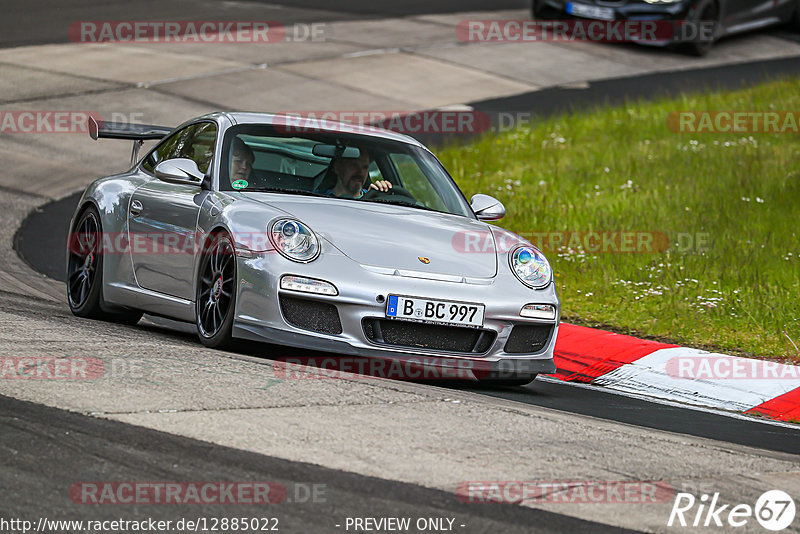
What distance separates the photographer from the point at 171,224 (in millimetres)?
7395

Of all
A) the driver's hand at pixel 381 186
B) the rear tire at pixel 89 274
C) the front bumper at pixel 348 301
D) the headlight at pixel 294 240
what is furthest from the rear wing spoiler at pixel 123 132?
the front bumper at pixel 348 301

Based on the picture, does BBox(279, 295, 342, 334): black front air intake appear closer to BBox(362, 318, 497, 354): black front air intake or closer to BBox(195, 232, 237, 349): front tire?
BBox(362, 318, 497, 354): black front air intake

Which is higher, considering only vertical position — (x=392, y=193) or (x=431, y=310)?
(x=392, y=193)

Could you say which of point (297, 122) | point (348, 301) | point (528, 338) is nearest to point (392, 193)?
point (297, 122)

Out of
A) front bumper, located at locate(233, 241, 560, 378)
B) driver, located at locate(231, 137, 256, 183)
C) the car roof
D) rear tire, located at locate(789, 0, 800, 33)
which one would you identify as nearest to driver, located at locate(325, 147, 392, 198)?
the car roof

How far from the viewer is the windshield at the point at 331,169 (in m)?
7.39

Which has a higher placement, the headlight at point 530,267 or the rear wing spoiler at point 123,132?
the rear wing spoiler at point 123,132

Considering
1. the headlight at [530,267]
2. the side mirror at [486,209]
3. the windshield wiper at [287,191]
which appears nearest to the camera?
the headlight at [530,267]

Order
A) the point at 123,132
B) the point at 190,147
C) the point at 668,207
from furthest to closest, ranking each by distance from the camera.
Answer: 1. the point at 668,207
2. the point at 123,132
3. the point at 190,147

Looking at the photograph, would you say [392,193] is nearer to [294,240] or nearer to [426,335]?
[294,240]

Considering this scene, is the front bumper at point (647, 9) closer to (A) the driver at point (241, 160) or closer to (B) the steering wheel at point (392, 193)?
(B) the steering wheel at point (392, 193)

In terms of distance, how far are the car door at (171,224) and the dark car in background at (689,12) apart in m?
13.3

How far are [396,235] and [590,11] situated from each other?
1471 cm

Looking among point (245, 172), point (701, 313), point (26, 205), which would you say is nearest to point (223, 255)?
point (245, 172)
